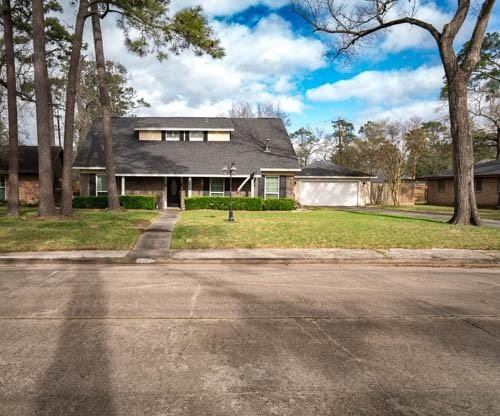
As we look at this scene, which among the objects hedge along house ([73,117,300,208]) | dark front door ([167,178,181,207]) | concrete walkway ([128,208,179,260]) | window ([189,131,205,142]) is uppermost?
window ([189,131,205,142])

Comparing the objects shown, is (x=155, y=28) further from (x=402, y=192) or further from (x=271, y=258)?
(x=402, y=192)

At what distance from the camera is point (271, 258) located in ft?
27.2

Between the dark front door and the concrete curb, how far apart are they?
15.4 m

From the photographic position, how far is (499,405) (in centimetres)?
261

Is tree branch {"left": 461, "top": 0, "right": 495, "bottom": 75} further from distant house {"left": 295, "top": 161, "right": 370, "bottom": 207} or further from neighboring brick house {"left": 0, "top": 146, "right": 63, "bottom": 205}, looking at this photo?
neighboring brick house {"left": 0, "top": 146, "right": 63, "bottom": 205}

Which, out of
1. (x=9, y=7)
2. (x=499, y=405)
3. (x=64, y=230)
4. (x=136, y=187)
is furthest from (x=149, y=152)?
(x=499, y=405)

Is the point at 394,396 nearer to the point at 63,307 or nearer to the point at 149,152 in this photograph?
the point at 63,307

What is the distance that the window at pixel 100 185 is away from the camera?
2288 cm

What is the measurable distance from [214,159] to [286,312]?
66.1 feet

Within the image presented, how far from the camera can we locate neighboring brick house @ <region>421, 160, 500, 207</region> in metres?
28.4

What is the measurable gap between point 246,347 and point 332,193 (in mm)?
30275

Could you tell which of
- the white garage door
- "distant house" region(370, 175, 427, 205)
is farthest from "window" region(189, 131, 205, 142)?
"distant house" region(370, 175, 427, 205)

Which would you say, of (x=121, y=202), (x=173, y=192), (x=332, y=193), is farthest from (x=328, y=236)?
(x=332, y=193)

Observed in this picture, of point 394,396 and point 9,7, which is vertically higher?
point 9,7
